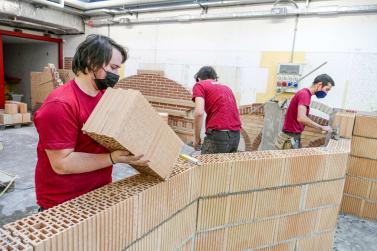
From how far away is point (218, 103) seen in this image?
3.04 m

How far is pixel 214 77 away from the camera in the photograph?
3.23m

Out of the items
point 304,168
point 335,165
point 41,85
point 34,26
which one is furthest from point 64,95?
point 34,26

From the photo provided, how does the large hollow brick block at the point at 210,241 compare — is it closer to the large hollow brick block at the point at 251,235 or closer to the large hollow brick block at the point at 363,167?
the large hollow brick block at the point at 251,235

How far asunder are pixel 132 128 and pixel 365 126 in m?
3.20

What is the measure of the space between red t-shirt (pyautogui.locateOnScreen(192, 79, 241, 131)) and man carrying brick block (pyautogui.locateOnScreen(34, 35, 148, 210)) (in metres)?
1.73

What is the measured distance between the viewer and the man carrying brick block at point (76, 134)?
1114mm

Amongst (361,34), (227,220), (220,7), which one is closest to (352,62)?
(361,34)

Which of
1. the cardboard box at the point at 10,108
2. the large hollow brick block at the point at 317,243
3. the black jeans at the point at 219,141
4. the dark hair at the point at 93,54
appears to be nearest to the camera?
the dark hair at the point at 93,54

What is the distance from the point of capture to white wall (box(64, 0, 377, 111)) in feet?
15.7

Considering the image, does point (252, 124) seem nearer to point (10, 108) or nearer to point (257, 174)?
point (257, 174)

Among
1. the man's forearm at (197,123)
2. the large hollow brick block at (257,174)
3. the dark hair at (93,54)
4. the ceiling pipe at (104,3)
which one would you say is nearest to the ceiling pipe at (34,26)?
the ceiling pipe at (104,3)

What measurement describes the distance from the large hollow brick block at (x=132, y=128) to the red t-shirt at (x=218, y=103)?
1830mm

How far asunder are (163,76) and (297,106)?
12.8 ft

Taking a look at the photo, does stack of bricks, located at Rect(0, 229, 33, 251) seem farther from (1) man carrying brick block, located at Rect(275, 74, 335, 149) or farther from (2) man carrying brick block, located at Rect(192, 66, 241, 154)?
(1) man carrying brick block, located at Rect(275, 74, 335, 149)
